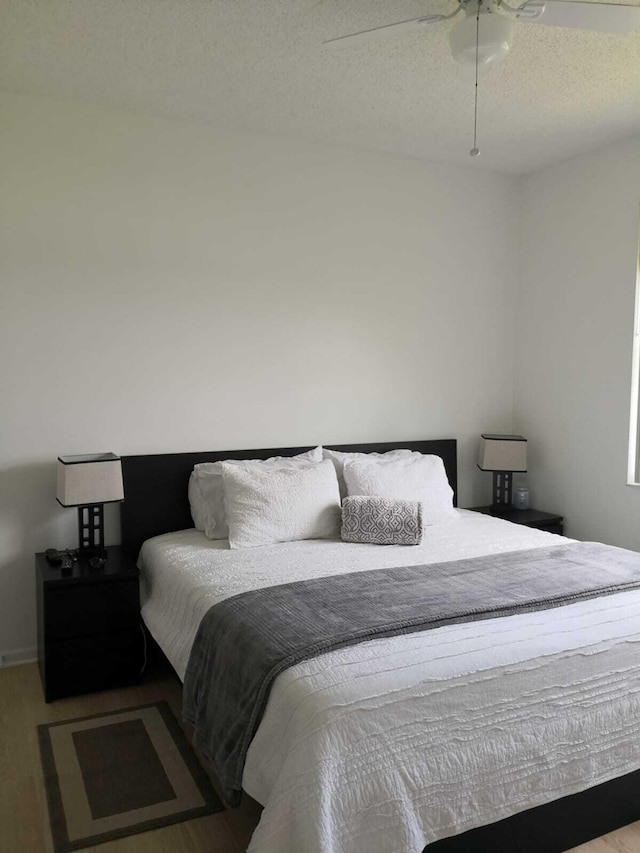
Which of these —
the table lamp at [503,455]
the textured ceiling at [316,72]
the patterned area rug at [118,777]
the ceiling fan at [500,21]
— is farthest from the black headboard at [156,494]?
the ceiling fan at [500,21]

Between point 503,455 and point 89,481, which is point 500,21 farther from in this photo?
point 503,455

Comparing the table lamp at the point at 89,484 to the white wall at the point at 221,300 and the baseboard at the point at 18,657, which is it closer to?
the white wall at the point at 221,300

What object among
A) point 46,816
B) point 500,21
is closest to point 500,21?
point 500,21

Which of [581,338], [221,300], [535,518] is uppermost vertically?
[221,300]

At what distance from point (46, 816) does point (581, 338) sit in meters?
3.56

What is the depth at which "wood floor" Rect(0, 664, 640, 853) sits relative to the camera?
213 centimetres

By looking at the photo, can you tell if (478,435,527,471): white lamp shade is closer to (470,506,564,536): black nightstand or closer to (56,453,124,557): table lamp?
(470,506,564,536): black nightstand

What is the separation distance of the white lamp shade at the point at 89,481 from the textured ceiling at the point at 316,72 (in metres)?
1.69

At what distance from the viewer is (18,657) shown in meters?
3.39

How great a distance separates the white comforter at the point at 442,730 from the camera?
1.67 m

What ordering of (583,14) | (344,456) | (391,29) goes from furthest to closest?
(344,456)
(391,29)
(583,14)

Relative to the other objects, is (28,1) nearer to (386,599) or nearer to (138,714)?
(386,599)

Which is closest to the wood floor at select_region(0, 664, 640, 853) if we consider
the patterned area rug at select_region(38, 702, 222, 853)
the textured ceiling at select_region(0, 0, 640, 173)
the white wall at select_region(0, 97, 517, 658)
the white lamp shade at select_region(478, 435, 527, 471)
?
the patterned area rug at select_region(38, 702, 222, 853)

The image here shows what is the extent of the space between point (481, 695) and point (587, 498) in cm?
259
